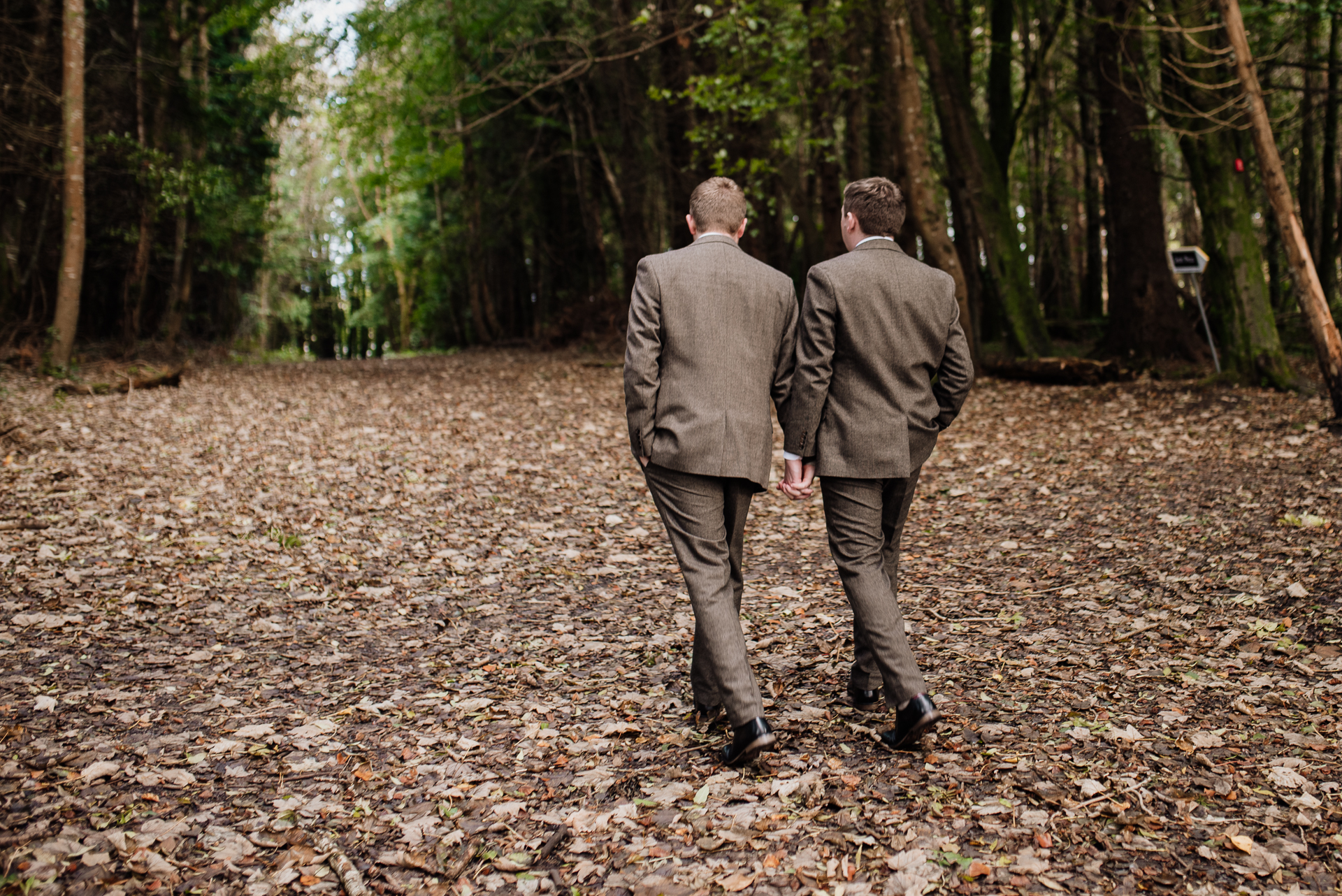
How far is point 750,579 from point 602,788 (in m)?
2.94

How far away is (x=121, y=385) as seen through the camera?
41.3 ft

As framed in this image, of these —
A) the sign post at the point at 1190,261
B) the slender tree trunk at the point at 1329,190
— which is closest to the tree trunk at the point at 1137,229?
the sign post at the point at 1190,261

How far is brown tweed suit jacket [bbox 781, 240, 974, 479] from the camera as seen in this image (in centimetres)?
361

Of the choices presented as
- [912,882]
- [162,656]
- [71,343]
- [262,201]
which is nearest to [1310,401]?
[912,882]

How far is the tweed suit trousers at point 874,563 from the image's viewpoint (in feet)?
11.7

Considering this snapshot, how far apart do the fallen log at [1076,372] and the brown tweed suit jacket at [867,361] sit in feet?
33.9

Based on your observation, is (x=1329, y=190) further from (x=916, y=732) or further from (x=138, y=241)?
(x=138, y=241)

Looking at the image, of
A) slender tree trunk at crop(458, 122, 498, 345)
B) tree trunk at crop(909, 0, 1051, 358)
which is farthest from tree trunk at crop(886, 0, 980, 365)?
slender tree trunk at crop(458, 122, 498, 345)

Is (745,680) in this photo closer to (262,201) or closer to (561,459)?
(561,459)

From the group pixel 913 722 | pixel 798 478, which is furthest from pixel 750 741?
pixel 798 478

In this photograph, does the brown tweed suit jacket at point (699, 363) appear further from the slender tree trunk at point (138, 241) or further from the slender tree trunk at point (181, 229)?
the slender tree trunk at point (181, 229)

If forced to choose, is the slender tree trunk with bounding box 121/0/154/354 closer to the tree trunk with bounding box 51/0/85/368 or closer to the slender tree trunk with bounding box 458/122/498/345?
the tree trunk with bounding box 51/0/85/368

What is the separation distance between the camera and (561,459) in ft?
32.7

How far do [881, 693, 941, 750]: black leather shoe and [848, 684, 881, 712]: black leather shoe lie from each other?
0.45m
